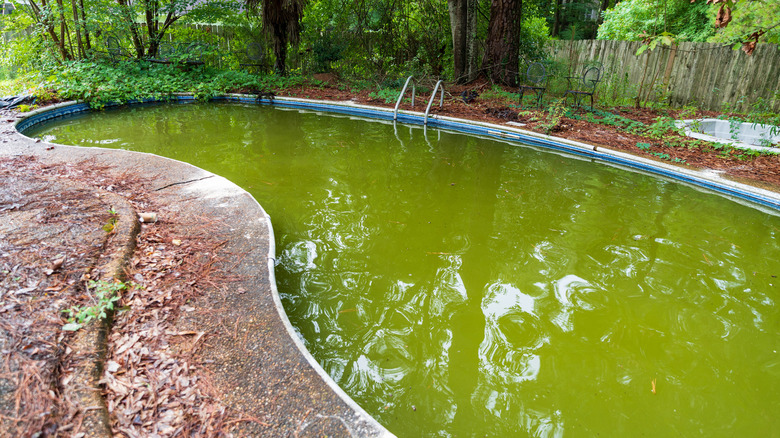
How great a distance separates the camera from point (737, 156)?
16.5 ft

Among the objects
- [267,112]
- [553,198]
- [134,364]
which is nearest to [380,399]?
[134,364]

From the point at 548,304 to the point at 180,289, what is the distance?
2056 mm

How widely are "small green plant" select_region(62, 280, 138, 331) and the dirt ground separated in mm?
5566

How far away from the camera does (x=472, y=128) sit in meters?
6.62

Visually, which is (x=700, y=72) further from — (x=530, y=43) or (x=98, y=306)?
(x=98, y=306)

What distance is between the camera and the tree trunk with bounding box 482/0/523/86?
8.51 m

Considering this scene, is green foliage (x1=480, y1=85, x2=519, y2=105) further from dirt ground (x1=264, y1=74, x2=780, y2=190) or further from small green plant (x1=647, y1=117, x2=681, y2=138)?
small green plant (x1=647, y1=117, x2=681, y2=138)

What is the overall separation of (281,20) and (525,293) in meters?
8.86

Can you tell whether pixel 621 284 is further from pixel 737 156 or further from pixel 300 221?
pixel 737 156

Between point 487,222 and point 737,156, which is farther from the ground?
point 737,156

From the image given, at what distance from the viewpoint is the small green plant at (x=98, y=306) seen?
1.69 meters

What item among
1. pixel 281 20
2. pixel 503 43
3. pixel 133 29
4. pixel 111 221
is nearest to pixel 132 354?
pixel 111 221

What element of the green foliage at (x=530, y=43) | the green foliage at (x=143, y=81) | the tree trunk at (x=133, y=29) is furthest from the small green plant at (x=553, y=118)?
the tree trunk at (x=133, y=29)

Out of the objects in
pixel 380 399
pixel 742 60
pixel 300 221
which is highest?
pixel 742 60
